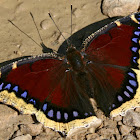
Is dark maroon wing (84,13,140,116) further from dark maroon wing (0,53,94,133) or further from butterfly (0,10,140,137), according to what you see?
dark maroon wing (0,53,94,133)

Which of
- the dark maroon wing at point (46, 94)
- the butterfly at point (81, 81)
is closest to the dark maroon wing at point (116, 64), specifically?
the butterfly at point (81, 81)

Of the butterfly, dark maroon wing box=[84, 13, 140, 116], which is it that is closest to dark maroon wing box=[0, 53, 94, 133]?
the butterfly

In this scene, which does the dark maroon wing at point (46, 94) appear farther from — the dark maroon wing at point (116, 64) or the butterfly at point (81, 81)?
the dark maroon wing at point (116, 64)

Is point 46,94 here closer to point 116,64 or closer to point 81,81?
point 81,81

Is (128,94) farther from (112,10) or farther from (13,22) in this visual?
(13,22)

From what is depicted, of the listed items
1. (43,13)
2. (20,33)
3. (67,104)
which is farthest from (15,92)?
(43,13)

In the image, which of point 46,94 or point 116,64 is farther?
point 116,64

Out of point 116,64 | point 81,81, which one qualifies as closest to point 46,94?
point 81,81
